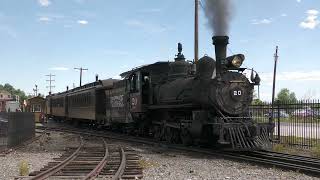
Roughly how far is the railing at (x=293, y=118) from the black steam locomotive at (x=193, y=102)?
177cm

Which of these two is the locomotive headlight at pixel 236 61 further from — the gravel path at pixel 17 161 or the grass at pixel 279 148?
the gravel path at pixel 17 161

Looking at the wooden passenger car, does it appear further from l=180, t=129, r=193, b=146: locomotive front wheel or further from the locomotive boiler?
the locomotive boiler

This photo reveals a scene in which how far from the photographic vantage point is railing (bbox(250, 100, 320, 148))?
52.6 feet

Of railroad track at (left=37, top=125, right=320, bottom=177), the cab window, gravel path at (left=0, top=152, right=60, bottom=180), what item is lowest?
gravel path at (left=0, top=152, right=60, bottom=180)

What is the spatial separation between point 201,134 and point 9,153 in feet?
20.6

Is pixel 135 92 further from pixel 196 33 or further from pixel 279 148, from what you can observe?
pixel 279 148

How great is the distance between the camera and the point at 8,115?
16750 mm

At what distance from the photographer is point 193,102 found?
1489 centimetres

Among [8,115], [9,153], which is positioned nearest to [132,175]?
[9,153]

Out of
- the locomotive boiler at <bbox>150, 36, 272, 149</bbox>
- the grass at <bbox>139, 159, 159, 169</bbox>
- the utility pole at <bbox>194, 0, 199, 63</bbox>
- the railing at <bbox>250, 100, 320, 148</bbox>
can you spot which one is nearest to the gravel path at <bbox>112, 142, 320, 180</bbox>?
the grass at <bbox>139, 159, 159, 169</bbox>

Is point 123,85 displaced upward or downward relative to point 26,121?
upward

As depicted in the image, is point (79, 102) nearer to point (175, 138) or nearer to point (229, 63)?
point (175, 138)

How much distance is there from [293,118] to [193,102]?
4515 millimetres

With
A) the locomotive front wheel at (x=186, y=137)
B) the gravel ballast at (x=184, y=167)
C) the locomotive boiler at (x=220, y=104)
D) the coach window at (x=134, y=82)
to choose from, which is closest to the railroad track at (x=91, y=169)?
the gravel ballast at (x=184, y=167)
